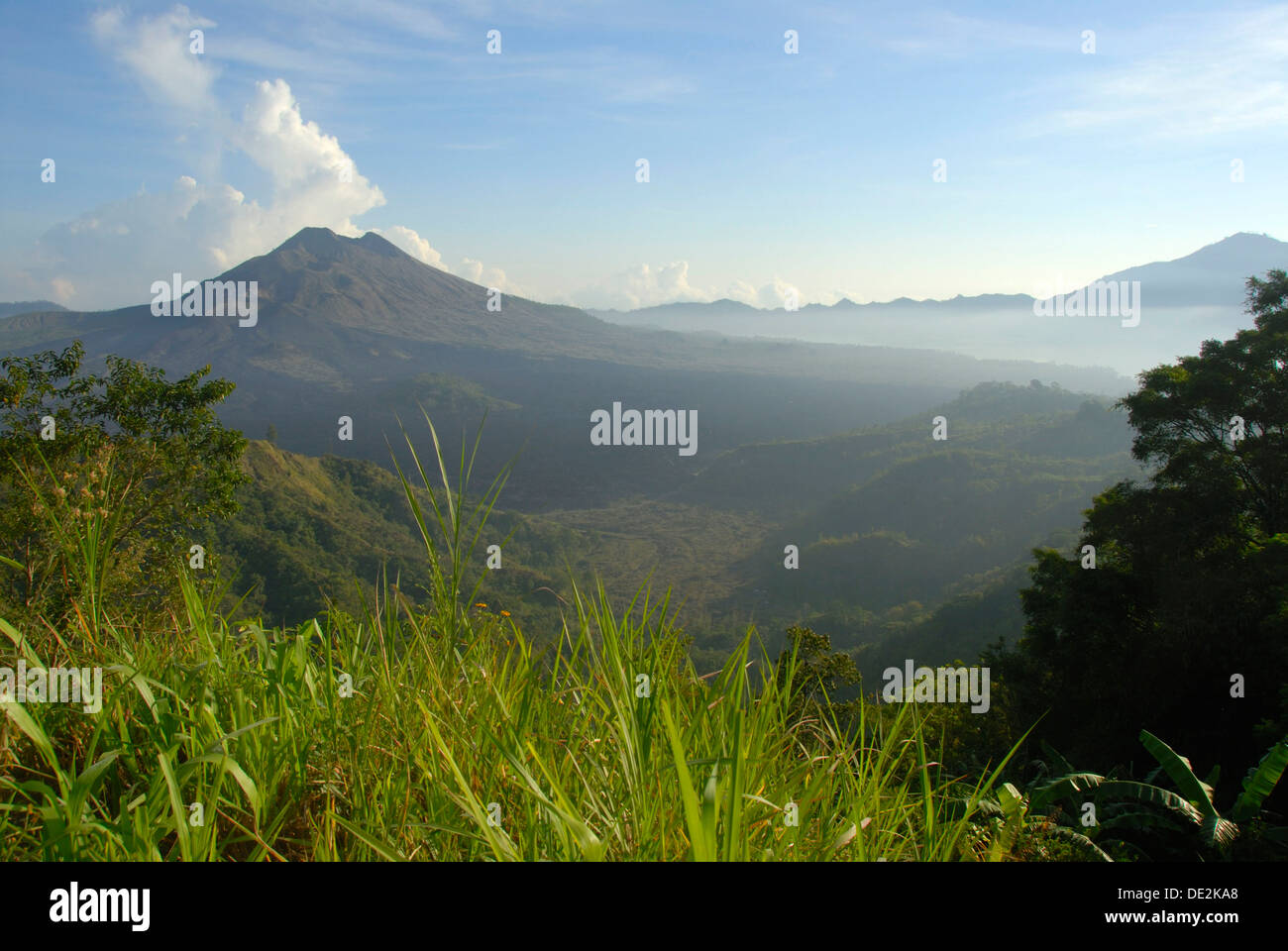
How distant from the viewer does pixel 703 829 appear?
95cm

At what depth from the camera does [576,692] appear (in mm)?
1938

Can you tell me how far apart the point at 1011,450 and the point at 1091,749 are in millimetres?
135057

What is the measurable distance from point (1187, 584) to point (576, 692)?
41.3 ft

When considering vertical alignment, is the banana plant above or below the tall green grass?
below

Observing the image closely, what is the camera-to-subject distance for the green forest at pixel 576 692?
1289mm

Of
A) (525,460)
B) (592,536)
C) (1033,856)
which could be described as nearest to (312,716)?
(1033,856)

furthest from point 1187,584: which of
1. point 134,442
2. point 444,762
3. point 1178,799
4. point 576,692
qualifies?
point 134,442

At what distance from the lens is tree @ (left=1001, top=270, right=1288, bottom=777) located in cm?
984

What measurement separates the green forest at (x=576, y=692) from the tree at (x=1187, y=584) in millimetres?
51

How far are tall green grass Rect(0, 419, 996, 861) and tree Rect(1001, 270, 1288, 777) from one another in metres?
9.07

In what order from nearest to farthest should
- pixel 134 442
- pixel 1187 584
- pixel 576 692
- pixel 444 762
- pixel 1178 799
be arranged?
pixel 444 762
pixel 576 692
pixel 1178 799
pixel 134 442
pixel 1187 584

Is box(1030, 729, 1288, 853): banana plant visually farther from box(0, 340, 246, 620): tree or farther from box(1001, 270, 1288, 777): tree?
box(0, 340, 246, 620): tree

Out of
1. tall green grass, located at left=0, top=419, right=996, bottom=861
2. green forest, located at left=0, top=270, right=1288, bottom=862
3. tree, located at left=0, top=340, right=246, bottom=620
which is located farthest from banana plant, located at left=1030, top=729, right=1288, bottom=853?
tree, located at left=0, top=340, right=246, bottom=620

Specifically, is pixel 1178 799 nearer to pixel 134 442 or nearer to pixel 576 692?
pixel 576 692
